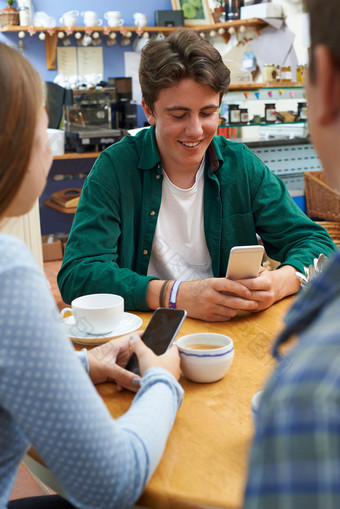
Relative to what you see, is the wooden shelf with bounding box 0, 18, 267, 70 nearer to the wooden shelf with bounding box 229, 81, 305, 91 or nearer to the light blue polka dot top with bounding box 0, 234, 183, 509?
the wooden shelf with bounding box 229, 81, 305, 91

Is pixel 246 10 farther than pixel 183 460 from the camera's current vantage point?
Yes

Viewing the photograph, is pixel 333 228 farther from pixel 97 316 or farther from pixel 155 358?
pixel 155 358

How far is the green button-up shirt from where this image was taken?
5.99 ft

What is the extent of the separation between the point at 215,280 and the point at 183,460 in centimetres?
69

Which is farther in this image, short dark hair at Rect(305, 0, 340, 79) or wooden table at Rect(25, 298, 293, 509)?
wooden table at Rect(25, 298, 293, 509)

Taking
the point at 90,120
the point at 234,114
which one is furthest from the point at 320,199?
the point at 90,120

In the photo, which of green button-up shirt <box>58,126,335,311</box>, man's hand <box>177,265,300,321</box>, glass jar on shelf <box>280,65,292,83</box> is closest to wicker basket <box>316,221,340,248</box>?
glass jar on shelf <box>280,65,292,83</box>

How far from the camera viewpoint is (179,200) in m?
1.98

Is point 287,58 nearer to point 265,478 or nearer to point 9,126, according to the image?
point 9,126

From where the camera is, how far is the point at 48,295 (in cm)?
79

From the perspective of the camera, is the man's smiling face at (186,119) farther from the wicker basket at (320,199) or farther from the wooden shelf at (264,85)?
the wicker basket at (320,199)

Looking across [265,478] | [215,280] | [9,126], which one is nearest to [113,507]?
[265,478]

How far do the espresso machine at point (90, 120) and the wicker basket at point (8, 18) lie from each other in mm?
1021

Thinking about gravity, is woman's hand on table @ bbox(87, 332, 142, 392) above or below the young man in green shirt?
below
